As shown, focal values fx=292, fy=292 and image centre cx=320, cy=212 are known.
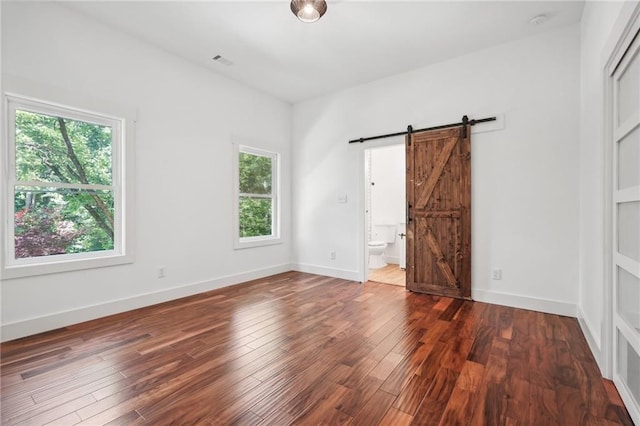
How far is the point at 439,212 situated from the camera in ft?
12.2

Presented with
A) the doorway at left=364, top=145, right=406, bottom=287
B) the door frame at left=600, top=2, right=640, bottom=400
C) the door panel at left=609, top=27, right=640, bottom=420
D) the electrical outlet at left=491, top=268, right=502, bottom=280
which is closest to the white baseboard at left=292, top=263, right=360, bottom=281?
the doorway at left=364, top=145, right=406, bottom=287

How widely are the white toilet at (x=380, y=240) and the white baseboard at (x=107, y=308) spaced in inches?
90.3

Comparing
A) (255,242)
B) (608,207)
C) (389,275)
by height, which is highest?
(608,207)

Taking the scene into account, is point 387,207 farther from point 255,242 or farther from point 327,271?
point 255,242

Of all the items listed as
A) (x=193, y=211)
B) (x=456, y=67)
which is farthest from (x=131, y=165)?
(x=456, y=67)

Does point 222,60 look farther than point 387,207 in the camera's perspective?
No

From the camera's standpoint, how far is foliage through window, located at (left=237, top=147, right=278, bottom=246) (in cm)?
454

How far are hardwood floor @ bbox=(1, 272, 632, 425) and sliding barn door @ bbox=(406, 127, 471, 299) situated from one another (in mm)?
604

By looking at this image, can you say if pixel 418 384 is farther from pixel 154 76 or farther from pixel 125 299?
pixel 154 76

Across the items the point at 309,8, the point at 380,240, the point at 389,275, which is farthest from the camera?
the point at 380,240

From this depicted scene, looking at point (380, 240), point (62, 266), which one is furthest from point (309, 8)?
point (380, 240)

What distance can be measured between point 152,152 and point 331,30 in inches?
95.0

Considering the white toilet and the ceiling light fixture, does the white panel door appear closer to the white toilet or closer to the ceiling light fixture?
the ceiling light fixture

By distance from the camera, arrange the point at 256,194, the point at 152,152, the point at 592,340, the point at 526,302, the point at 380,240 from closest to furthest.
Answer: the point at 592,340
the point at 526,302
the point at 152,152
the point at 256,194
the point at 380,240
